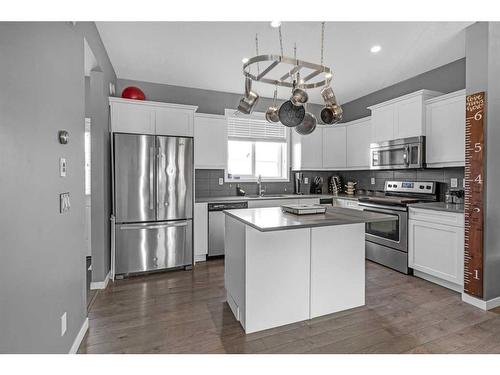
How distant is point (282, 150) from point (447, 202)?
278cm

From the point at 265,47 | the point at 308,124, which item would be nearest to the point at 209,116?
the point at 265,47

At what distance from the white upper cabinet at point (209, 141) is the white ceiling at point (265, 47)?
60cm

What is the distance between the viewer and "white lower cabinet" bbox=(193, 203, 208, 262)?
3.95 metres

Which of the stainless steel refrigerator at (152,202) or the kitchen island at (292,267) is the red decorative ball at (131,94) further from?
the kitchen island at (292,267)

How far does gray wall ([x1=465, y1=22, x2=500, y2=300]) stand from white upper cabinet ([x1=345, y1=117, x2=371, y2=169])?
1.91 meters

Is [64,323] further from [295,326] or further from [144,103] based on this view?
[144,103]

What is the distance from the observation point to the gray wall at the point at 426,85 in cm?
343

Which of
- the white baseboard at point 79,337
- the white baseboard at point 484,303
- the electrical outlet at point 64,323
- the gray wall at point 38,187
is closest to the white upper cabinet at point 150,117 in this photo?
the gray wall at point 38,187

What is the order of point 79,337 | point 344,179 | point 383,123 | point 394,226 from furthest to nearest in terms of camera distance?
point 344,179
point 383,123
point 394,226
point 79,337

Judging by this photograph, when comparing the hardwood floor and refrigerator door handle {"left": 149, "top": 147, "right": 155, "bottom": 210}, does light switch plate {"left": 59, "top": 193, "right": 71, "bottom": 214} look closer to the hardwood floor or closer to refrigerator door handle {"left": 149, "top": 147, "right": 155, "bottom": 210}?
the hardwood floor

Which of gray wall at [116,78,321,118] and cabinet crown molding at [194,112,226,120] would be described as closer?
gray wall at [116,78,321,118]

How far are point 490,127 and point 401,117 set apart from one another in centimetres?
129

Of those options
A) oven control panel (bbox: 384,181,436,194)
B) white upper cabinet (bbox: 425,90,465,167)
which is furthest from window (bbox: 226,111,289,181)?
white upper cabinet (bbox: 425,90,465,167)

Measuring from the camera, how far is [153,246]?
11.4 feet
